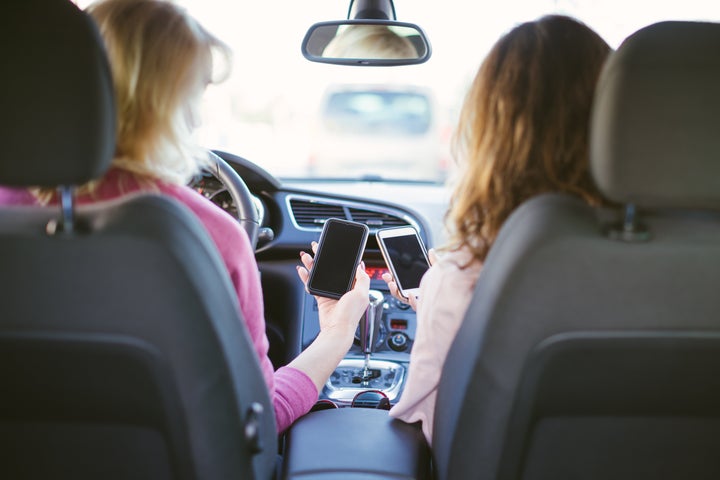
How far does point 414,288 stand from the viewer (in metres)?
2.95

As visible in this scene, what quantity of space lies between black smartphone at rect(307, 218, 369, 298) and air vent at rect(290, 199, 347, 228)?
83 centimetres

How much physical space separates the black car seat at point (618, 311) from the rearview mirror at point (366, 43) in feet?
5.59

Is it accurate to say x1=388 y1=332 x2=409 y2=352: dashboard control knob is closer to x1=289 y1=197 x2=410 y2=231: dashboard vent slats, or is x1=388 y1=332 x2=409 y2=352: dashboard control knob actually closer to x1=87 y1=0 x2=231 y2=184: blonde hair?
x1=289 y1=197 x2=410 y2=231: dashboard vent slats

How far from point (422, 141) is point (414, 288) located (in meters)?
8.38

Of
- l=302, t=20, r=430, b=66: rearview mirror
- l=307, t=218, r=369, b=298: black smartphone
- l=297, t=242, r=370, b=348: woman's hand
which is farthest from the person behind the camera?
l=302, t=20, r=430, b=66: rearview mirror

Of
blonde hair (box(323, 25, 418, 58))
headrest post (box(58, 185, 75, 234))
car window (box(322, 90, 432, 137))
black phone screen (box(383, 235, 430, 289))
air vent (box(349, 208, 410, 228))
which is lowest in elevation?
car window (box(322, 90, 432, 137))

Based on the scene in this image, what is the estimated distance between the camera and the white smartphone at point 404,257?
294 centimetres

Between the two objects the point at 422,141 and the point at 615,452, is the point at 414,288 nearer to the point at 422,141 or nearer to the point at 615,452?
the point at 615,452

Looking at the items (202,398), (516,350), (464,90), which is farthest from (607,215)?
(202,398)

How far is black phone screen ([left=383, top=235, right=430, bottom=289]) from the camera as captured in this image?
296 cm

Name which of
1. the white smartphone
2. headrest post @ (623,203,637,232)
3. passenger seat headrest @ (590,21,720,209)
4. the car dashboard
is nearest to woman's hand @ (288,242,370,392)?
the white smartphone

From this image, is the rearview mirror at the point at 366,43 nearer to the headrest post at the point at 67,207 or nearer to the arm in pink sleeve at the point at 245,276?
the arm in pink sleeve at the point at 245,276

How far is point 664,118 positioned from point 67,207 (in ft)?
3.63

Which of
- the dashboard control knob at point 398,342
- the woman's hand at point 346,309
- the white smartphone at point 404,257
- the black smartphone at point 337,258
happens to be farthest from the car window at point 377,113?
the woman's hand at point 346,309
